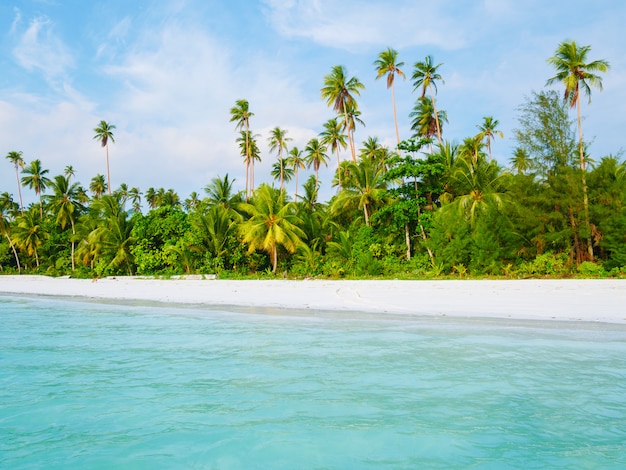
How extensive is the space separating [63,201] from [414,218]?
97.5 feet

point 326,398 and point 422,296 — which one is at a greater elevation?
point 422,296

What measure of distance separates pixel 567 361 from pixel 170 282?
18505mm

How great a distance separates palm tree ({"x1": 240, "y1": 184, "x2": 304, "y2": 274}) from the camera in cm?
2325

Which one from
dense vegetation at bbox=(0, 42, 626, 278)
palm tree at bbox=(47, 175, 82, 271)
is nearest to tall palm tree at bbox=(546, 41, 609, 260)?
dense vegetation at bbox=(0, 42, 626, 278)

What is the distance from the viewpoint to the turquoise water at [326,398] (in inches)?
142

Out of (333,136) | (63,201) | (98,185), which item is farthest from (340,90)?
(98,185)

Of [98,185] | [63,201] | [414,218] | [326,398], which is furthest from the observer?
[98,185]

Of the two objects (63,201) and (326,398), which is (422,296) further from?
(63,201)

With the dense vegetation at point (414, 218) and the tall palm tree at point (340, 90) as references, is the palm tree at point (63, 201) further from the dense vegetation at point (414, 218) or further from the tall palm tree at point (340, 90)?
the tall palm tree at point (340, 90)

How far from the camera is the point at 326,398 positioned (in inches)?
194

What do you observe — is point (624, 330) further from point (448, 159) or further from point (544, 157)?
point (448, 159)

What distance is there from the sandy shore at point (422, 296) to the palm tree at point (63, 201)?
19120 mm

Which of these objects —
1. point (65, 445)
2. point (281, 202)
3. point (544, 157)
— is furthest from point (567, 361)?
point (281, 202)

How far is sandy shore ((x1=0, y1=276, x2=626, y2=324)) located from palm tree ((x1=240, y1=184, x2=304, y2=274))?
14.4 feet
